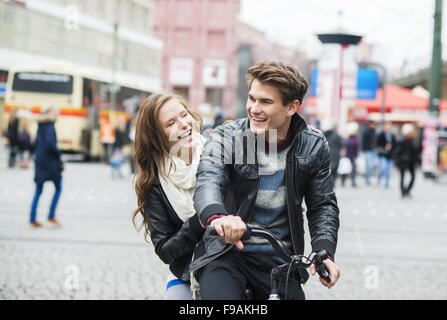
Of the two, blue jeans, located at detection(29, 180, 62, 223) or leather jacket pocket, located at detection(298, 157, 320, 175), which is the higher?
leather jacket pocket, located at detection(298, 157, 320, 175)

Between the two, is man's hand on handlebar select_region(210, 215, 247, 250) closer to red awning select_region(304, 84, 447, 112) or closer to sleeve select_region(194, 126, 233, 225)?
sleeve select_region(194, 126, 233, 225)

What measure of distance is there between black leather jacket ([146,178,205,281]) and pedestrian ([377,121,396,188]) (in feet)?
51.7

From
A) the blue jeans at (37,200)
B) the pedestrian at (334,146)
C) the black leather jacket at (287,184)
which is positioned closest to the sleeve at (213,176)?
the black leather jacket at (287,184)

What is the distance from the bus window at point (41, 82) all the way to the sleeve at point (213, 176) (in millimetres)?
20885

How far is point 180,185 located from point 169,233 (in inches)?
7.9

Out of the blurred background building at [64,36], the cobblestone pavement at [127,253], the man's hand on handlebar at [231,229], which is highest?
the blurred background building at [64,36]

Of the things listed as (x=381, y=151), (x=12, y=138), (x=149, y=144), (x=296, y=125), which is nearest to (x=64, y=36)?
(x=12, y=138)

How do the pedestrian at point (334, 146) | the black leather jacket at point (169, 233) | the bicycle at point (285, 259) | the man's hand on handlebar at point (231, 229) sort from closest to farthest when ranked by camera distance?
the man's hand on handlebar at point (231, 229), the bicycle at point (285, 259), the black leather jacket at point (169, 233), the pedestrian at point (334, 146)

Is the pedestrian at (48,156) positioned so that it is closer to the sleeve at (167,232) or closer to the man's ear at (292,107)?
the sleeve at (167,232)

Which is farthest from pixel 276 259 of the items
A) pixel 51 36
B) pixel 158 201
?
pixel 51 36

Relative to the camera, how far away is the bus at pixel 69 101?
2273 centimetres

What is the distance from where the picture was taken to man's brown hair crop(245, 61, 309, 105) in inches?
100

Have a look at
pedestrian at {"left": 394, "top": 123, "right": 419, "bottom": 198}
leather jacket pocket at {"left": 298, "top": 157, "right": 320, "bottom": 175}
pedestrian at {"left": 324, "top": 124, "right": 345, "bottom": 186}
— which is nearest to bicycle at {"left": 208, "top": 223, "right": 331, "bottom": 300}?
leather jacket pocket at {"left": 298, "top": 157, "right": 320, "bottom": 175}

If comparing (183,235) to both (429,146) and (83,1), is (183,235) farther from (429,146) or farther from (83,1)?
(83,1)
